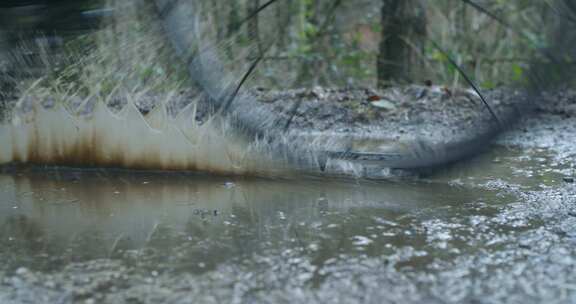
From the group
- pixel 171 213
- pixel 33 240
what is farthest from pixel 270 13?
pixel 33 240

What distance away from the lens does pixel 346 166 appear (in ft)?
6.86

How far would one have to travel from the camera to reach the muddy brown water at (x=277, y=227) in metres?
1.28

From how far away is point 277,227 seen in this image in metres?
1.58

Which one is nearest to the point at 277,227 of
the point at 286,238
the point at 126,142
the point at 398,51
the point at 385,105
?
the point at 286,238

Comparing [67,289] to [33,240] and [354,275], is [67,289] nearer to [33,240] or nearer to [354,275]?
[33,240]

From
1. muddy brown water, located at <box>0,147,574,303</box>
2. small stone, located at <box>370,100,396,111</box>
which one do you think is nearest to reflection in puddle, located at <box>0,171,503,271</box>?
muddy brown water, located at <box>0,147,574,303</box>

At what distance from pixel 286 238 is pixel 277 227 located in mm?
89

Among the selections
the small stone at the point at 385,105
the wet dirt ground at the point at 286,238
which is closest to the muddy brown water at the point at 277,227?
the wet dirt ground at the point at 286,238

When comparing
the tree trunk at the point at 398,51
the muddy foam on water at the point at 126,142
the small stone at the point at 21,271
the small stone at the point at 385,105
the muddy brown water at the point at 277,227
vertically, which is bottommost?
the small stone at the point at 21,271

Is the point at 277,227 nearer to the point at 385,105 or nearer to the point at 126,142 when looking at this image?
the point at 126,142

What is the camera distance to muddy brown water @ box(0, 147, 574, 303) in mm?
1281

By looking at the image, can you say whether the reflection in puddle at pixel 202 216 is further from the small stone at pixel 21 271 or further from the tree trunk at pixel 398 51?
the tree trunk at pixel 398 51

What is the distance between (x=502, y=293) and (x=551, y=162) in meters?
1.41

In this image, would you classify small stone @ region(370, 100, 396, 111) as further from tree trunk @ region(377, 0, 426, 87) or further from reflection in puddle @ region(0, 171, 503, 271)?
reflection in puddle @ region(0, 171, 503, 271)
